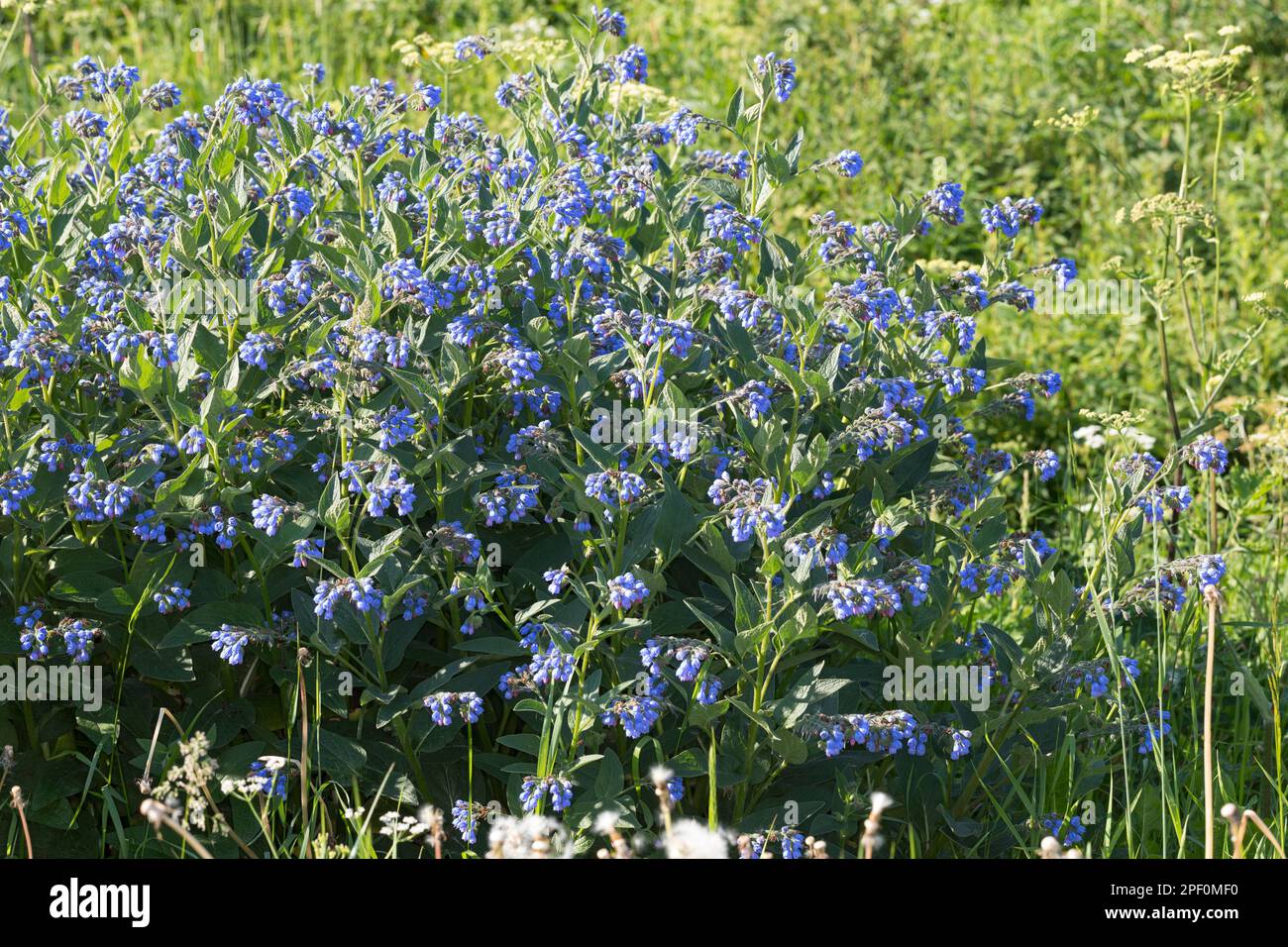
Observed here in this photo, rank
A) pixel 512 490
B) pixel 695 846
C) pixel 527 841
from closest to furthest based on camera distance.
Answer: pixel 695 846 → pixel 527 841 → pixel 512 490

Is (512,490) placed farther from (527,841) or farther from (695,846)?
(695,846)

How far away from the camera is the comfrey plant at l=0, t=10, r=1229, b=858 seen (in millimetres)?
2877

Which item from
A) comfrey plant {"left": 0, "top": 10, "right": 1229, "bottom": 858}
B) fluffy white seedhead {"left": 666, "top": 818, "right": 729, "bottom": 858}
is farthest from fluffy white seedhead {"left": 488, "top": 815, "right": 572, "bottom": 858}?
fluffy white seedhead {"left": 666, "top": 818, "right": 729, "bottom": 858}

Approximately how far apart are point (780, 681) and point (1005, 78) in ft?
18.5

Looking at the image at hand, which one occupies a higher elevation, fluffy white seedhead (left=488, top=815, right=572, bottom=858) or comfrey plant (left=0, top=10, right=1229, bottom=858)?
comfrey plant (left=0, top=10, right=1229, bottom=858)

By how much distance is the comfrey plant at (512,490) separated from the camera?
2877mm

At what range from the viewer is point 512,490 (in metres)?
2.93

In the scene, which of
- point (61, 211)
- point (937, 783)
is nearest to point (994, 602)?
point (937, 783)

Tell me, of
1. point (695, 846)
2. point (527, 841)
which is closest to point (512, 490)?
point (527, 841)

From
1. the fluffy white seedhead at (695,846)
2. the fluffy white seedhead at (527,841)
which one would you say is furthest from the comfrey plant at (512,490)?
the fluffy white seedhead at (695,846)

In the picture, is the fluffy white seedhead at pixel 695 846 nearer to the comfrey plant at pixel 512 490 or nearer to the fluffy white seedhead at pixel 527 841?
the fluffy white seedhead at pixel 527 841

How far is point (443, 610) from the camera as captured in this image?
3.26 m

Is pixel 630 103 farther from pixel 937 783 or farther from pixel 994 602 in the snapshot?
pixel 937 783

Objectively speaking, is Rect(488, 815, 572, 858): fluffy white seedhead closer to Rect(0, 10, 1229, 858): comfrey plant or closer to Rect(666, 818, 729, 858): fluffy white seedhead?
Rect(0, 10, 1229, 858): comfrey plant
